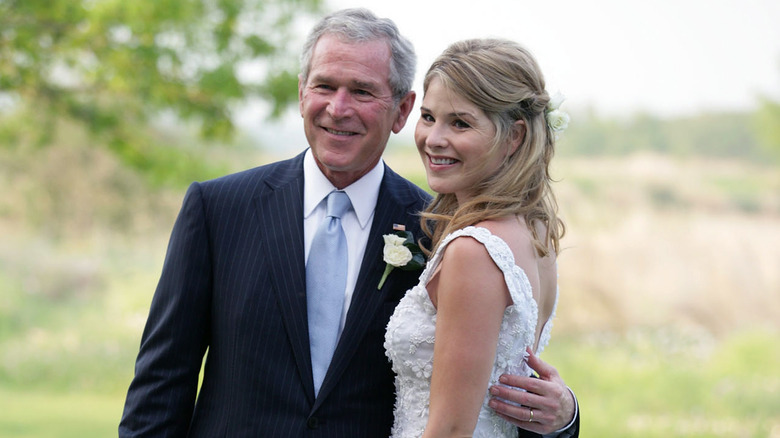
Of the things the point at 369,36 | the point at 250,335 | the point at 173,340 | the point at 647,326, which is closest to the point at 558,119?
the point at 369,36

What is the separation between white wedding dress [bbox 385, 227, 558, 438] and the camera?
8.40ft

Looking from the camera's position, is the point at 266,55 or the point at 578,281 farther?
the point at 578,281

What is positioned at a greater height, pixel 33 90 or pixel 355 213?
pixel 33 90

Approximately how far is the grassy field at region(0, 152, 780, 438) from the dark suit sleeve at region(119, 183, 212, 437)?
8.63m

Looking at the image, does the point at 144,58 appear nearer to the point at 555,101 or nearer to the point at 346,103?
the point at 346,103

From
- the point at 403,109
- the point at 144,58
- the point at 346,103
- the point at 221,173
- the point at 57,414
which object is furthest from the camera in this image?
the point at 57,414

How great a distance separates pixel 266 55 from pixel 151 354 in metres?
6.40

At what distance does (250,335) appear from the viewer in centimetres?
283

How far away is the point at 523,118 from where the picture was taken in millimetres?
2762

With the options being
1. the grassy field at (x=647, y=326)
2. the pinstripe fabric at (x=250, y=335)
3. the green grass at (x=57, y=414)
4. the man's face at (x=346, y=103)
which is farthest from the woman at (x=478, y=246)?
the green grass at (x=57, y=414)

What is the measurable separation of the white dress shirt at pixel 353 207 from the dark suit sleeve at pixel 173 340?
359 millimetres

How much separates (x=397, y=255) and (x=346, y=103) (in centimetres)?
56

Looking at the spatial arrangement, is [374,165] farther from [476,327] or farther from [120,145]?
[120,145]

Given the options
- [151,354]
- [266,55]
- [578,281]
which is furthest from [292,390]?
[578,281]
